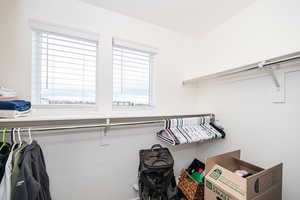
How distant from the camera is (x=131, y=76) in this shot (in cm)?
168

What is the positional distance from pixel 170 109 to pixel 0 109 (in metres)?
1.60

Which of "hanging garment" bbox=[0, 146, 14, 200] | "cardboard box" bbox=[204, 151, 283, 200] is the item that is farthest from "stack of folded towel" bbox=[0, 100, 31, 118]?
"cardboard box" bbox=[204, 151, 283, 200]

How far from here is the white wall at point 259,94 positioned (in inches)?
42.4

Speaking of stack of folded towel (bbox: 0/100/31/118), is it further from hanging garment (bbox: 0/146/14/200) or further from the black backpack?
the black backpack

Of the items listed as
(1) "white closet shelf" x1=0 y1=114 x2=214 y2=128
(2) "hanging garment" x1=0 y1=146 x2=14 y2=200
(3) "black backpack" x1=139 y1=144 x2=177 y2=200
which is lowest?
(3) "black backpack" x1=139 y1=144 x2=177 y2=200

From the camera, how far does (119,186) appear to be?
1474 mm

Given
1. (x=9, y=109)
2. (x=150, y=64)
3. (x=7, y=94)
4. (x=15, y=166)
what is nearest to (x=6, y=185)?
(x=15, y=166)

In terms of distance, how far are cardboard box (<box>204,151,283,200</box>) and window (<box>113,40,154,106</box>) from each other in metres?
1.05

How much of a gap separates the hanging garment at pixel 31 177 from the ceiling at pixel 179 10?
147 centimetres

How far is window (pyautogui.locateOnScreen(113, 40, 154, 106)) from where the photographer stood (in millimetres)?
1574

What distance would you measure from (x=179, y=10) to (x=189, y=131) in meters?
1.40

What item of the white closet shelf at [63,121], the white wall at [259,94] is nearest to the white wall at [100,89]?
the white closet shelf at [63,121]

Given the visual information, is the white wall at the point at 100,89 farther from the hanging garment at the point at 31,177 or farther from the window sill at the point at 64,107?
the hanging garment at the point at 31,177

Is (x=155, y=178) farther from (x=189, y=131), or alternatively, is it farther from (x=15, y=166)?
(x=15, y=166)
